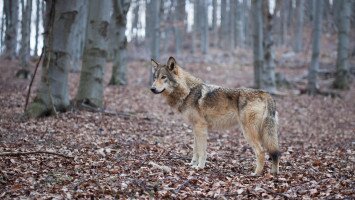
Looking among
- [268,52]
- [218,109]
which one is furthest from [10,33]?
[218,109]

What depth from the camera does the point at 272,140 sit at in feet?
24.2

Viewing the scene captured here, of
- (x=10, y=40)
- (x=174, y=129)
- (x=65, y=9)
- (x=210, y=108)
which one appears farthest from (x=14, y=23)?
(x=210, y=108)

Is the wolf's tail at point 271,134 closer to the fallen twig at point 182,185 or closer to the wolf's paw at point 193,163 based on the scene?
the wolf's paw at point 193,163

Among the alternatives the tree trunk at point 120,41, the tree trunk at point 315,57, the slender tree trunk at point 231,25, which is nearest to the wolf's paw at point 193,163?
the tree trunk at point 120,41

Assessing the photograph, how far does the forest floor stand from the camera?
611cm

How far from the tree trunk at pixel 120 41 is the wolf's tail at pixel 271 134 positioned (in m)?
13.4

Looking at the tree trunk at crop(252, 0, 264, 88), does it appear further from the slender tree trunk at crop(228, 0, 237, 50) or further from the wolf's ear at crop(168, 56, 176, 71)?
the slender tree trunk at crop(228, 0, 237, 50)

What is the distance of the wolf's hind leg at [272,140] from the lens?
7.34 metres

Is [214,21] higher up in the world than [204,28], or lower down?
higher up

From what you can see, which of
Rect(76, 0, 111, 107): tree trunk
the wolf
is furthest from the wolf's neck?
Rect(76, 0, 111, 107): tree trunk

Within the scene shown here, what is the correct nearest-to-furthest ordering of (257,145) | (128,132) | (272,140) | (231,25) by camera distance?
(272,140) < (257,145) < (128,132) < (231,25)

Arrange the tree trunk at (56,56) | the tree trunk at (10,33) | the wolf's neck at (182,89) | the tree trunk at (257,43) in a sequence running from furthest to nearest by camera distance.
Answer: the tree trunk at (10,33) < the tree trunk at (257,43) < the tree trunk at (56,56) < the wolf's neck at (182,89)

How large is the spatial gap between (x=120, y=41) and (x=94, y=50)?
7.86m

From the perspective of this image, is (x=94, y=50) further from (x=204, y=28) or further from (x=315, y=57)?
(x=204, y=28)
